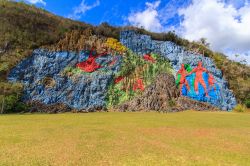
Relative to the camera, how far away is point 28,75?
2686 centimetres

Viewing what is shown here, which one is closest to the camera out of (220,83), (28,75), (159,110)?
(28,75)

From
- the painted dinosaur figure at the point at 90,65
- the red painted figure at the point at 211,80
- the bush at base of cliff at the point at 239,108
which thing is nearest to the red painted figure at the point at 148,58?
the painted dinosaur figure at the point at 90,65

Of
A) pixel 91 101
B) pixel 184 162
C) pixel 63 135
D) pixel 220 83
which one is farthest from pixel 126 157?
pixel 220 83

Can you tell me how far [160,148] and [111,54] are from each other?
23118 mm

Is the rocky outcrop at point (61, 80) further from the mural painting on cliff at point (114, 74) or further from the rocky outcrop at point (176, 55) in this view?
the rocky outcrop at point (176, 55)

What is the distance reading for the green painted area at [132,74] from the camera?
29.9m

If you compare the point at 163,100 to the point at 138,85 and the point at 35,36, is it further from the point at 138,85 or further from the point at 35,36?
the point at 35,36

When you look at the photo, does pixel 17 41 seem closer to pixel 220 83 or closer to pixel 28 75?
pixel 28 75

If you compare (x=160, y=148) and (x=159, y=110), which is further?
(x=159, y=110)

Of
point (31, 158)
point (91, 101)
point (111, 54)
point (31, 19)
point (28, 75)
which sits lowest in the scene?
point (31, 158)

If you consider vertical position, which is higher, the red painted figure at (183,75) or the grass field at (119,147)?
the red painted figure at (183,75)

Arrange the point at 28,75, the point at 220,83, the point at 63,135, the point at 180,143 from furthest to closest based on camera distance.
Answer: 1. the point at 220,83
2. the point at 28,75
3. the point at 63,135
4. the point at 180,143

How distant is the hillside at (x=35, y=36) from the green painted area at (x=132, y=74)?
0.31m

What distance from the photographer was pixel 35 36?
29906mm
